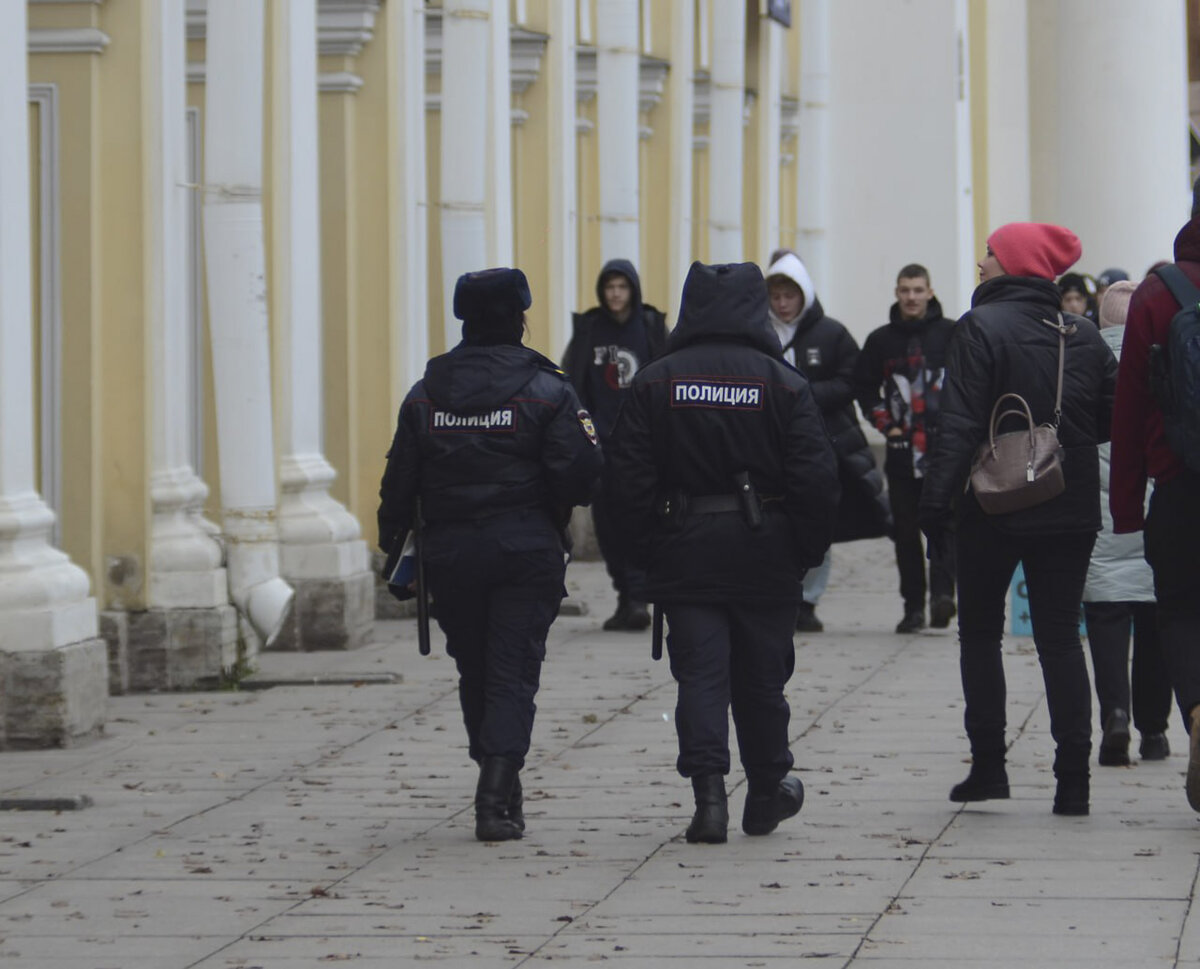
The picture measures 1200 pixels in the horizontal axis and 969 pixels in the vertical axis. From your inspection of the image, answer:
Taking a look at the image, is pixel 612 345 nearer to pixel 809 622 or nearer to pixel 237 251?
pixel 809 622

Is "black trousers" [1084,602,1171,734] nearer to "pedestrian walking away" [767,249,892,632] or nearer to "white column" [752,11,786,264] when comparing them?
"pedestrian walking away" [767,249,892,632]

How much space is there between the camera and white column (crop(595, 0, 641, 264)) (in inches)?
739

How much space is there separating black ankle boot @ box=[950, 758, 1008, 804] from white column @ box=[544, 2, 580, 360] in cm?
1044

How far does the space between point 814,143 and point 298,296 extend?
1723 cm

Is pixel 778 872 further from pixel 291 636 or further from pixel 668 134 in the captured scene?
pixel 668 134

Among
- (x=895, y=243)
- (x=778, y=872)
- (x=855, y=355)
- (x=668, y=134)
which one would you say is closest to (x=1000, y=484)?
(x=778, y=872)

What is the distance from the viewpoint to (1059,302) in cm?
840

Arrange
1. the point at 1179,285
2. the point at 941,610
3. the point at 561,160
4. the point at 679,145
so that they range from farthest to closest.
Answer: the point at 679,145, the point at 561,160, the point at 941,610, the point at 1179,285

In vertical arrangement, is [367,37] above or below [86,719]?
above

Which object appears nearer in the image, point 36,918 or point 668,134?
point 36,918

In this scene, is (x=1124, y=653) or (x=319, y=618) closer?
(x=1124, y=653)

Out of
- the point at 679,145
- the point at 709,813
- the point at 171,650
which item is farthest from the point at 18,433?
the point at 679,145

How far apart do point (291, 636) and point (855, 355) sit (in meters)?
2.93

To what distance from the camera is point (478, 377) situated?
795 centimetres
